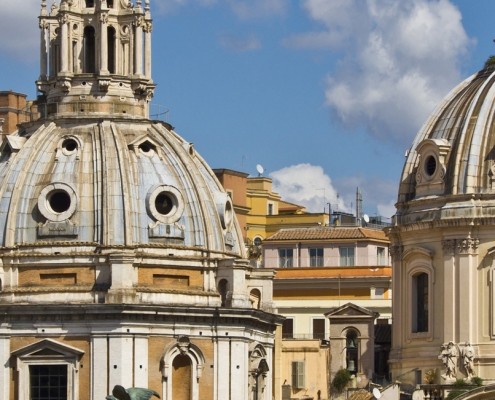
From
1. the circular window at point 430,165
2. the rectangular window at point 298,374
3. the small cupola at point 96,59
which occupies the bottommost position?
the rectangular window at point 298,374

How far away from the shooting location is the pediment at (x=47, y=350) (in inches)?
4966

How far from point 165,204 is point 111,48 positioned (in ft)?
28.1

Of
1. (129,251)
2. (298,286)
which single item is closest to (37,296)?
(129,251)

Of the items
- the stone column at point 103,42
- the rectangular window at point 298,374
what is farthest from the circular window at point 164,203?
the rectangular window at point 298,374

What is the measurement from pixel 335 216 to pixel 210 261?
4511 cm

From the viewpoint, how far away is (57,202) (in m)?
129

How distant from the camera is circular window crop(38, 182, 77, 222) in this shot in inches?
5049

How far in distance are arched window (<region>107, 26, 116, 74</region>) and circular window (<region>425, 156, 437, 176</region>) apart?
14.1 m

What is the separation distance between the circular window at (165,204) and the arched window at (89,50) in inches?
299

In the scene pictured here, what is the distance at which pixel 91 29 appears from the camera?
134 meters

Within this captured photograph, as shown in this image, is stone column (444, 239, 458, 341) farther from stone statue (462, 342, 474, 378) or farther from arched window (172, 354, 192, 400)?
arched window (172, 354, 192, 400)

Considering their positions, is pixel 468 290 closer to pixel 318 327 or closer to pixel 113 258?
pixel 113 258

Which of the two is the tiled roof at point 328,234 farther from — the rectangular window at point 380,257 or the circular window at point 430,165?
the circular window at point 430,165

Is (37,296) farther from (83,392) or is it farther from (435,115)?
(435,115)
